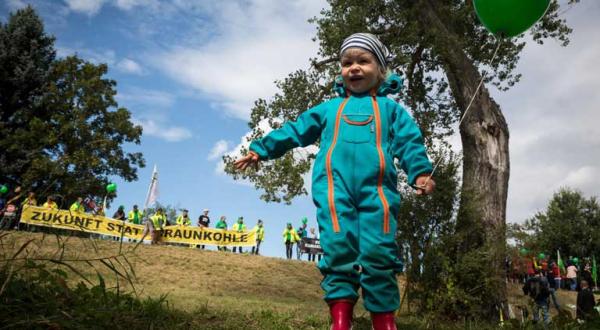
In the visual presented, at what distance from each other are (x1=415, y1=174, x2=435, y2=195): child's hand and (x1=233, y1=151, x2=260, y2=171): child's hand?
1.24 m

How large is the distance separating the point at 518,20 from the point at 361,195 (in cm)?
292

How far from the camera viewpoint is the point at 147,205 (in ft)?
61.6

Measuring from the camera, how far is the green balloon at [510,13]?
457 cm

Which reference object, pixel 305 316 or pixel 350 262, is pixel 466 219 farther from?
pixel 350 262

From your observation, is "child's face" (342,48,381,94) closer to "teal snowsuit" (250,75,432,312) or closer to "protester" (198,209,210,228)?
"teal snowsuit" (250,75,432,312)

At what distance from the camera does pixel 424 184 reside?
314 cm

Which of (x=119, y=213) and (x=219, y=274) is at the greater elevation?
(x=119, y=213)

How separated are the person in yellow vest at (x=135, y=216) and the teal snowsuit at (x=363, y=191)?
2025 cm

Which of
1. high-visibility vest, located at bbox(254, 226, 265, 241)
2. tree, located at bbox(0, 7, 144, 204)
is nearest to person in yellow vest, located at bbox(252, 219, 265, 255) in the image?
high-visibility vest, located at bbox(254, 226, 265, 241)

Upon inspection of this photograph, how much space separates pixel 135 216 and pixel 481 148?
687 inches

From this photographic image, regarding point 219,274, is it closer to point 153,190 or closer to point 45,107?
point 153,190

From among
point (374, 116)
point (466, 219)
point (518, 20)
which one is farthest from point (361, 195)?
point (466, 219)

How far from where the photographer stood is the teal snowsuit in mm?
2941

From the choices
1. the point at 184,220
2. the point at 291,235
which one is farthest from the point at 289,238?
the point at 184,220
